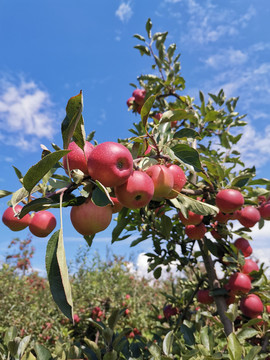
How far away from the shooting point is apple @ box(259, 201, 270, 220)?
7.32 ft

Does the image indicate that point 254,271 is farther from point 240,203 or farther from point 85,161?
point 85,161

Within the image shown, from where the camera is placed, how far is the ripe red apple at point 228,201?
5.57 feet

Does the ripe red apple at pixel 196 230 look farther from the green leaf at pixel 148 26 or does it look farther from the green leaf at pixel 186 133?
the green leaf at pixel 148 26

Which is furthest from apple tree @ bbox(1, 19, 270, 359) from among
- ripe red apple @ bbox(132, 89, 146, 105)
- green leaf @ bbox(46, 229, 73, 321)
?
ripe red apple @ bbox(132, 89, 146, 105)

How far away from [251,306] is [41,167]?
215 centimetres

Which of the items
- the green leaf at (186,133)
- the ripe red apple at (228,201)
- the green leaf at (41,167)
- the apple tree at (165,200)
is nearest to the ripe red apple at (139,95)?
the apple tree at (165,200)

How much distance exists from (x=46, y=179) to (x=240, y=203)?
1.18 meters

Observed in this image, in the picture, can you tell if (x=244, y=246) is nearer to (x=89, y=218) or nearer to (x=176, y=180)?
(x=176, y=180)

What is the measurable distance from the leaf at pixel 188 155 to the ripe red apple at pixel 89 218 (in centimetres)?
43

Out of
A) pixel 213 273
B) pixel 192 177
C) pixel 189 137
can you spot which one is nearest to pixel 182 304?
pixel 213 273

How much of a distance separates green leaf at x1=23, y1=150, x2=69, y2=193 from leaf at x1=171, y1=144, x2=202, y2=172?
1.93 ft

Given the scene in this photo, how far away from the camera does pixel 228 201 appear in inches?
66.9

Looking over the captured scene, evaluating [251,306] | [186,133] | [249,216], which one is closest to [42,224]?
[186,133]

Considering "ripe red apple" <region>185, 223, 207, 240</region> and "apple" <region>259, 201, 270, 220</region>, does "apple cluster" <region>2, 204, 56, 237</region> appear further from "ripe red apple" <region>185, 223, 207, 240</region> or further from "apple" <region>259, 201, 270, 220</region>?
"apple" <region>259, 201, 270, 220</region>
